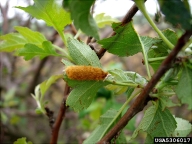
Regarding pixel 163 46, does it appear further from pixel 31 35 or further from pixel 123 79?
pixel 31 35

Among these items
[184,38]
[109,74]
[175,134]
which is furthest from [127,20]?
[175,134]

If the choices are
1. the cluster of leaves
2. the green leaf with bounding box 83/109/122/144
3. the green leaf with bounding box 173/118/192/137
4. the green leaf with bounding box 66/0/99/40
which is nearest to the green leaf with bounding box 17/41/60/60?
the cluster of leaves

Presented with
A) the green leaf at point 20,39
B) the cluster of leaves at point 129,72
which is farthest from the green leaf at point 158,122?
the green leaf at point 20,39

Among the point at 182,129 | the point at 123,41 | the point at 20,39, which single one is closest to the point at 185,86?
the point at 123,41

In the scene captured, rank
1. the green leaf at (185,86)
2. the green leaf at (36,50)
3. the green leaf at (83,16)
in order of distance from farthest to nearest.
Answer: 1. the green leaf at (36,50)
2. the green leaf at (185,86)
3. the green leaf at (83,16)

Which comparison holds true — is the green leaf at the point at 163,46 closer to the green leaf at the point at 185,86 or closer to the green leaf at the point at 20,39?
the green leaf at the point at 185,86

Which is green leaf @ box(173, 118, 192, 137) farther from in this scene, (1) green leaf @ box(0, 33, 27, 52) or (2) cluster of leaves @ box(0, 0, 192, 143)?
(1) green leaf @ box(0, 33, 27, 52)
